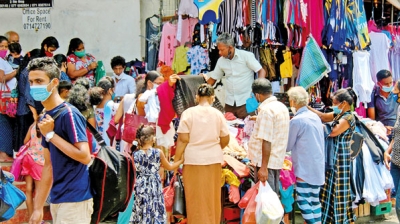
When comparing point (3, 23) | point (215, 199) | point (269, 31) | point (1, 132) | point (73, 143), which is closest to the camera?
point (73, 143)

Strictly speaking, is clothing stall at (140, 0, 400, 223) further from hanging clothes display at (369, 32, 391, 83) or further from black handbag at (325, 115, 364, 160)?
black handbag at (325, 115, 364, 160)

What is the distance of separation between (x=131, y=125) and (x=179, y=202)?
1.14 metres

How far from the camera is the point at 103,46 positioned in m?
10.7

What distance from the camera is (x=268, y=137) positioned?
6.52m

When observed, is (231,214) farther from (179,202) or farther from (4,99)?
(4,99)

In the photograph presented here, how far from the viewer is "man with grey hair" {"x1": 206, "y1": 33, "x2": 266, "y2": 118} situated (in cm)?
839

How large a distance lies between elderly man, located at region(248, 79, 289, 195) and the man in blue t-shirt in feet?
8.90

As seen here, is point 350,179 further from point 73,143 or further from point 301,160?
point 73,143

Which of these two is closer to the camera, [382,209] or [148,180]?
[148,180]

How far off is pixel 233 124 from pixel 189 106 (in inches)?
41.2

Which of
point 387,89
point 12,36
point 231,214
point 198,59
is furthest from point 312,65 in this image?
point 12,36

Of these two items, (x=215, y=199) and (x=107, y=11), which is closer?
(x=215, y=199)

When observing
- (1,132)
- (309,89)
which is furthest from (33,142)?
(309,89)

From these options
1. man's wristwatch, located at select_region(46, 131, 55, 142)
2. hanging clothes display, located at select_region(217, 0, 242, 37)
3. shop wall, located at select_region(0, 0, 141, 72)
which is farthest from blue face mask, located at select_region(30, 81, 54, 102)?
shop wall, located at select_region(0, 0, 141, 72)
